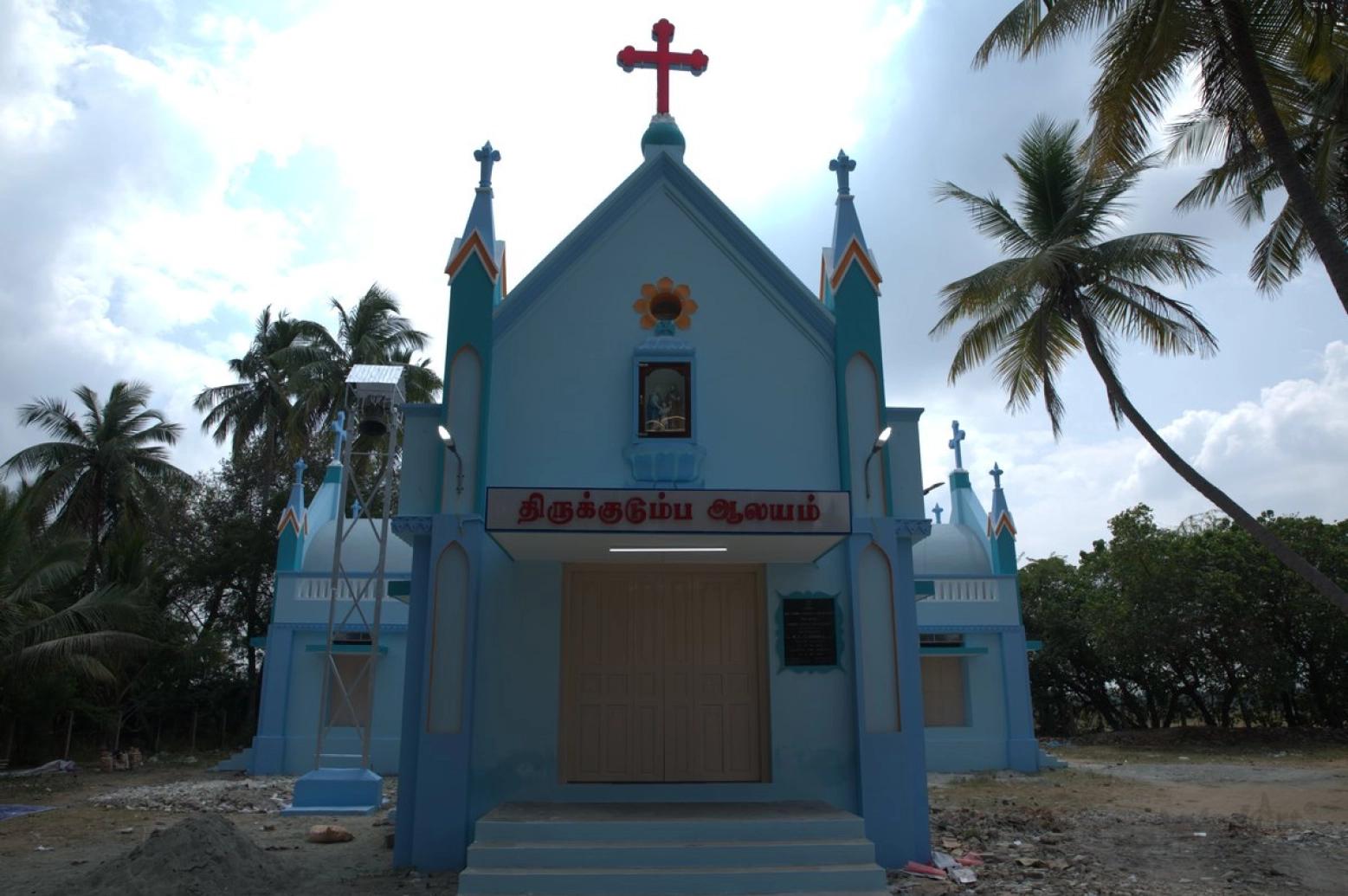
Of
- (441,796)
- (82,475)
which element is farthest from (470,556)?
(82,475)

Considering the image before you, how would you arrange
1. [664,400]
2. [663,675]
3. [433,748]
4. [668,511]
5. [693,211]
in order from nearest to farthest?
[668,511] < [433,748] < [663,675] < [664,400] < [693,211]

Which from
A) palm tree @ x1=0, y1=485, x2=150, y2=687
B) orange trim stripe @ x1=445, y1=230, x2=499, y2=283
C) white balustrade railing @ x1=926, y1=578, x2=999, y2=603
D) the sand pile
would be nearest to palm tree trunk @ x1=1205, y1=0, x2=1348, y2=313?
orange trim stripe @ x1=445, y1=230, x2=499, y2=283

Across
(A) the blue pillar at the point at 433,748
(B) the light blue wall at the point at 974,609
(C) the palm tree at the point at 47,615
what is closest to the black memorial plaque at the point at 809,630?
(A) the blue pillar at the point at 433,748

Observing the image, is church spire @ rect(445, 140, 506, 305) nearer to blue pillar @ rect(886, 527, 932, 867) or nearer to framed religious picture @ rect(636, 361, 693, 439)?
framed religious picture @ rect(636, 361, 693, 439)

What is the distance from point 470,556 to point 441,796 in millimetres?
2274

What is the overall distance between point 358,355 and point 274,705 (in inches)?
517

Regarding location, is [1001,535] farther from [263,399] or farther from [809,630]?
[263,399]

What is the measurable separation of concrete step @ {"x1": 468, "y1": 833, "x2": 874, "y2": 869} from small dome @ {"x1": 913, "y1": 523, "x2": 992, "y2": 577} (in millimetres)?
13122

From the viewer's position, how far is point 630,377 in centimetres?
1036

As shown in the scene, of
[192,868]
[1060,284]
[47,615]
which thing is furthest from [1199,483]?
[47,615]

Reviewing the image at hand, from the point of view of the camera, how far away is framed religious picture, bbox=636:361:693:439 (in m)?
10.2

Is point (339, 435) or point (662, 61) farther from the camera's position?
point (339, 435)

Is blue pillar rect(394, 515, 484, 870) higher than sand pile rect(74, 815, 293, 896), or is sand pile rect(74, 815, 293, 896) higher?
blue pillar rect(394, 515, 484, 870)

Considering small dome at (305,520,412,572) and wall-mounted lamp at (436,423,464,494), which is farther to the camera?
small dome at (305,520,412,572)
